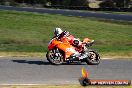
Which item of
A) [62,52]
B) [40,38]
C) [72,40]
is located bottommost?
[40,38]

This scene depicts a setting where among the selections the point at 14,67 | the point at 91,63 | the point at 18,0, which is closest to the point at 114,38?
the point at 91,63

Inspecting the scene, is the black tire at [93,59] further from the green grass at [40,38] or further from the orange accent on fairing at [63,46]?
the green grass at [40,38]

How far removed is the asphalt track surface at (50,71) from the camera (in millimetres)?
11555

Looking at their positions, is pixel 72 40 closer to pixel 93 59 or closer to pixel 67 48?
pixel 67 48

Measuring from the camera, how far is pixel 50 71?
13.1 meters

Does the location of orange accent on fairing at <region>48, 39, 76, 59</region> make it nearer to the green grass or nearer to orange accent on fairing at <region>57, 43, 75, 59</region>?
orange accent on fairing at <region>57, 43, 75, 59</region>

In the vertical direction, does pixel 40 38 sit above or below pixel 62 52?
below

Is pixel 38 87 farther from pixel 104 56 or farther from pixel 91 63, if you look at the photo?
pixel 104 56

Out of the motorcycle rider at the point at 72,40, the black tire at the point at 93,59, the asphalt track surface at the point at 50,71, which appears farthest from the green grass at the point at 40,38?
the motorcycle rider at the point at 72,40

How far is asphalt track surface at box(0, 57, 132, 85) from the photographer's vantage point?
37.9 feet

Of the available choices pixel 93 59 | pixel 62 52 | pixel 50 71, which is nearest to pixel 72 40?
pixel 62 52

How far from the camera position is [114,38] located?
25859mm

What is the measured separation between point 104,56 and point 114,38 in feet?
28.6

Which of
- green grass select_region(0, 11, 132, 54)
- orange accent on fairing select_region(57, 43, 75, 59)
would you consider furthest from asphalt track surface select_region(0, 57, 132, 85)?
green grass select_region(0, 11, 132, 54)
